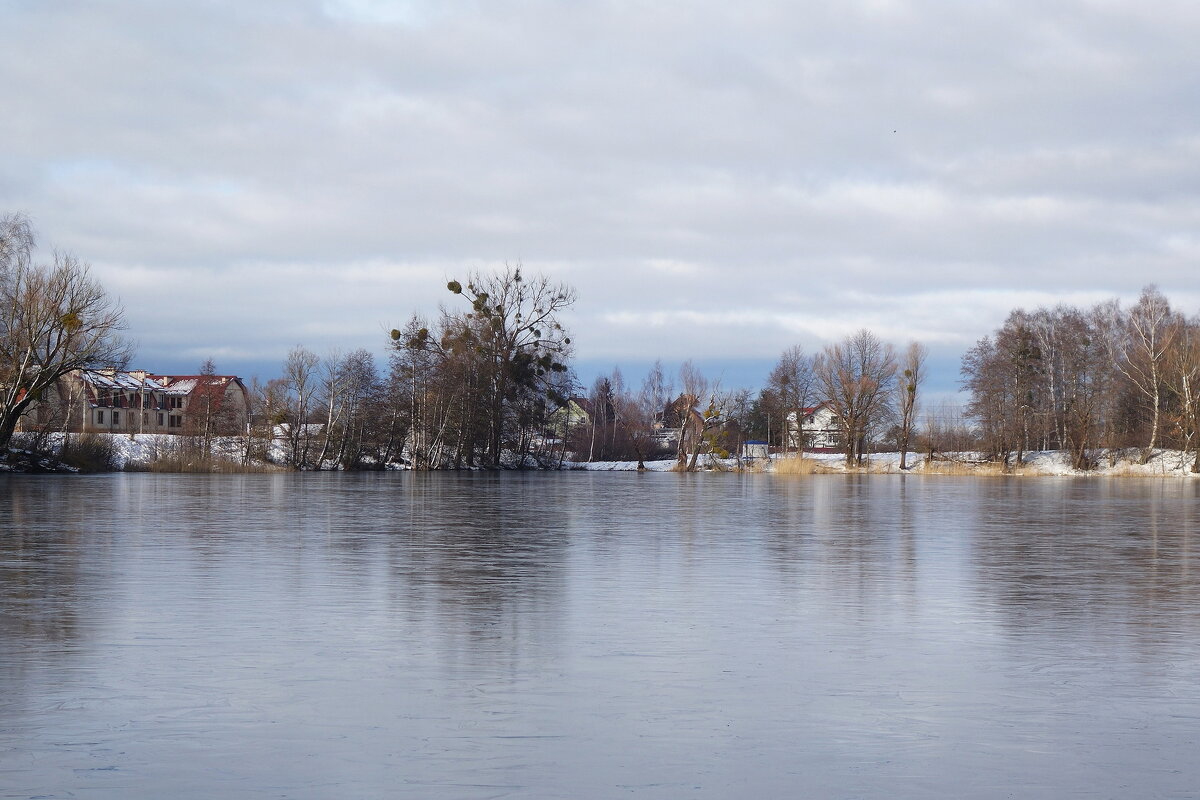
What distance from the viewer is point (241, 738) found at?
4570mm

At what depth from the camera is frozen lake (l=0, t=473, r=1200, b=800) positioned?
416cm

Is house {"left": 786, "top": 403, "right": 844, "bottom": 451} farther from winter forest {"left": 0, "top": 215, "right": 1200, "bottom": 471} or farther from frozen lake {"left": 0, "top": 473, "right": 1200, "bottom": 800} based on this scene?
frozen lake {"left": 0, "top": 473, "right": 1200, "bottom": 800}

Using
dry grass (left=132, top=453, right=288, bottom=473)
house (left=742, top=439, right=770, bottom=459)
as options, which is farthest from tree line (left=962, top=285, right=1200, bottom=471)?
dry grass (left=132, top=453, right=288, bottom=473)

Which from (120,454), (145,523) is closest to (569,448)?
(120,454)

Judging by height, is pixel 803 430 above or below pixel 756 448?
above

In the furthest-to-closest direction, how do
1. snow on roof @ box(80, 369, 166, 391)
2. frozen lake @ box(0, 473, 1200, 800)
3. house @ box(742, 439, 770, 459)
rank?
house @ box(742, 439, 770, 459)
snow on roof @ box(80, 369, 166, 391)
frozen lake @ box(0, 473, 1200, 800)

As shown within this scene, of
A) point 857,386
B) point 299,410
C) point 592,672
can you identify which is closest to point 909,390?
point 857,386

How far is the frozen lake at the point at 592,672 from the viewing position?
4160 mm

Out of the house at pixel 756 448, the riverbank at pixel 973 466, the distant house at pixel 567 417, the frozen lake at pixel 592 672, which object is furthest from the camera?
the house at pixel 756 448

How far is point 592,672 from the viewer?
5.99 meters

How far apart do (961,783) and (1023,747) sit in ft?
2.13

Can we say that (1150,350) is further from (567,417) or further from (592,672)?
(592,672)

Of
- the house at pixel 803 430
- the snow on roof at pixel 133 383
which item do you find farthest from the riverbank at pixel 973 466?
the snow on roof at pixel 133 383

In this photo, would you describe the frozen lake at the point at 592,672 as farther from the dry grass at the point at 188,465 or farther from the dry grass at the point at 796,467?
the dry grass at the point at 796,467
